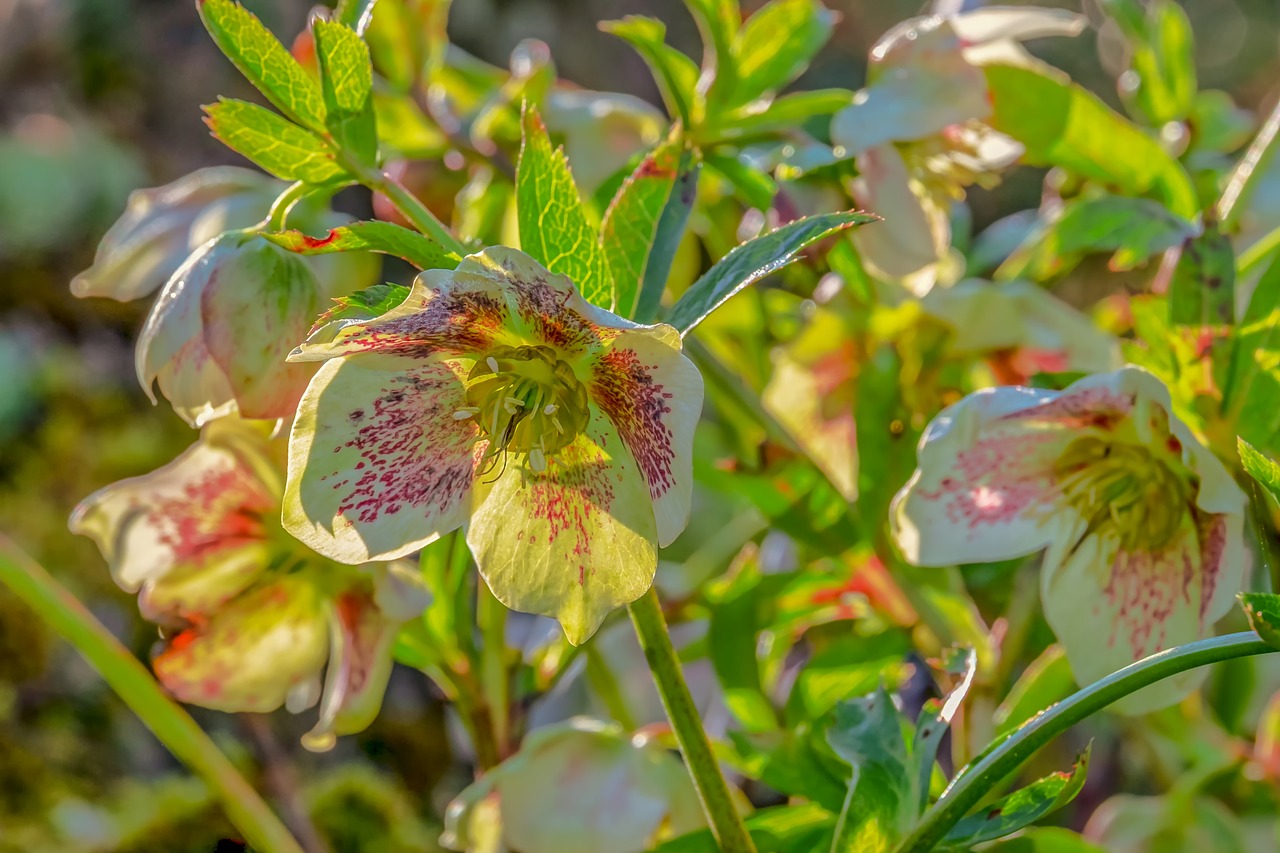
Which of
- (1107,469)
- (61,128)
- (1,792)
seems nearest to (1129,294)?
(1107,469)

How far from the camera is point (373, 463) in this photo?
16.7 inches

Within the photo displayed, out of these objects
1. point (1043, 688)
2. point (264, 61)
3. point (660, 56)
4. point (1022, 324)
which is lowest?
point (1043, 688)

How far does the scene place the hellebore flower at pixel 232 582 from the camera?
1.85 ft

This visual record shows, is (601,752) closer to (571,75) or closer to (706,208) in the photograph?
(706,208)

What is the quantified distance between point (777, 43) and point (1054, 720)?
390 millimetres

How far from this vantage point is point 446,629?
63 centimetres

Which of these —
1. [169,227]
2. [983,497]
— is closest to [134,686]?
[169,227]

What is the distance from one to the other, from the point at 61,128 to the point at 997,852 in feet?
7.73

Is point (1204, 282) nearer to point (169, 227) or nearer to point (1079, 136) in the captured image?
point (1079, 136)

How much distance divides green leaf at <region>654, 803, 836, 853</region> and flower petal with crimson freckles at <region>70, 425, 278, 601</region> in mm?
252

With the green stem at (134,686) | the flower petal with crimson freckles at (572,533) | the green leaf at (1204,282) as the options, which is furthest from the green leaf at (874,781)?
the green stem at (134,686)

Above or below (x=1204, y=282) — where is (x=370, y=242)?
above

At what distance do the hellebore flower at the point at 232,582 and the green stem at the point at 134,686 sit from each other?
7 centimetres

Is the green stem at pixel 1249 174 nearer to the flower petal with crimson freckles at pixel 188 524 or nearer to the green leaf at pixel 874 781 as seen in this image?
the green leaf at pixel 874 781
